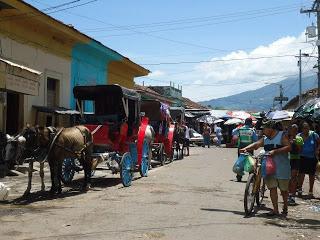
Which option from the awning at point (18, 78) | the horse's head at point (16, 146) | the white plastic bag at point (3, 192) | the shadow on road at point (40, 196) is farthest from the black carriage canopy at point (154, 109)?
the white plastic bag at point (3, 192)

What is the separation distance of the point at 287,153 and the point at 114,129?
17.6 ft

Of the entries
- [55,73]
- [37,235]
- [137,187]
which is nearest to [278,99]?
[55,73]

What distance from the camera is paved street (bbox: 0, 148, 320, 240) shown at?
25.6 feet

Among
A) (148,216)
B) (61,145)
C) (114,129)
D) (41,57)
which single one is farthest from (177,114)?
(148,216)

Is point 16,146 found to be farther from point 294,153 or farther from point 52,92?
point 52,92

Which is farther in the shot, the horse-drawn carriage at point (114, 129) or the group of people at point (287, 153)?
the horse-drawn carriage at point (114, 129)

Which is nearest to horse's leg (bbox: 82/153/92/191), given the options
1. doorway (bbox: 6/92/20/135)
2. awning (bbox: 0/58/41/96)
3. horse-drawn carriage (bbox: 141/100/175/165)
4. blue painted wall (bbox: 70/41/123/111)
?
awning (bbox: 0/58/41/96)

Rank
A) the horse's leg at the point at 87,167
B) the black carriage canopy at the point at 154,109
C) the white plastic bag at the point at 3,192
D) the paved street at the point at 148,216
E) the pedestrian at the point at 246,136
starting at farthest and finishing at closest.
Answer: the black carriage canopy at the point at 154,109 → the pedestrian at the point at 246,136 → the horse's leg at the point at 87,167 → the white plastic bag at the point at 3,192 → the paved street at the point at 148,216

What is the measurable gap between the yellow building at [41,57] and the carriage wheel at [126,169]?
3.31 m

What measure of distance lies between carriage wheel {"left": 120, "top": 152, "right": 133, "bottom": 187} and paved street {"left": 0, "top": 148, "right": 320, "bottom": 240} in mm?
210

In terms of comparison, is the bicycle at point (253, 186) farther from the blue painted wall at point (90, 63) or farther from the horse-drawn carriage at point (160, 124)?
the blue painted wall at point (90, 63)

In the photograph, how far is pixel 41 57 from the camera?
1909 cm

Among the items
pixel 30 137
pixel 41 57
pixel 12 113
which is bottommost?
pixel 30 137

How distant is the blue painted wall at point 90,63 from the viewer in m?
22.4
